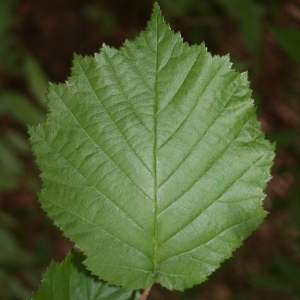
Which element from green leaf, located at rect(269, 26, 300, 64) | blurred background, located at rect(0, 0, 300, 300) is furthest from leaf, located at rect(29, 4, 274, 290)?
blurred background, located at rect(0, 0, 300, 300)

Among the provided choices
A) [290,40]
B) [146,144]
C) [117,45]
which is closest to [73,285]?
[146,144]

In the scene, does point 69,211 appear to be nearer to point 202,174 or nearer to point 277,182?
point 202,174

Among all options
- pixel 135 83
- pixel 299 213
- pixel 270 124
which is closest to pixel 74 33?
pixel 270 124

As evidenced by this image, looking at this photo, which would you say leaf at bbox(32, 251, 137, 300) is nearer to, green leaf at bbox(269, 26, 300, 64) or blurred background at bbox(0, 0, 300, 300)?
green leaf at bbox(269, 26, 300, 64)

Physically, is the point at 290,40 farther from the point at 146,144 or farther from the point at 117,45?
the point at 117,45

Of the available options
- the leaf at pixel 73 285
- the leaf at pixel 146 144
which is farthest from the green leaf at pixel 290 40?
the leaf at pixel 73 285
